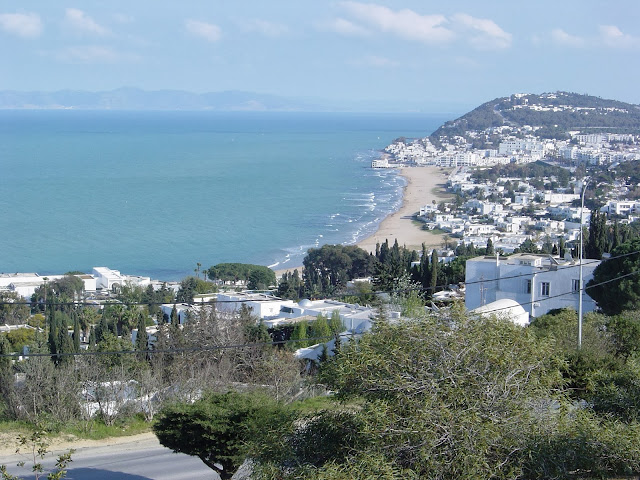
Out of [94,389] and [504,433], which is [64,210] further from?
[504,433]

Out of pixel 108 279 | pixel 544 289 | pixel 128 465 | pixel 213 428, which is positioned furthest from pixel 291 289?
pixel 213 428

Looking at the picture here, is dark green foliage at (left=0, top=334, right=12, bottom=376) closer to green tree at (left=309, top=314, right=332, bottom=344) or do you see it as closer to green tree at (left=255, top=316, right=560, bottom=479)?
green tree at (left=309, top=314, right=332, bottom=344)

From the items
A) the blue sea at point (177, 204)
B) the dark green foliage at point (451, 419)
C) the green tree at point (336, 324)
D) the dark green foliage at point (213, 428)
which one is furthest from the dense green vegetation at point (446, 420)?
the blue sea at point (177, 204)

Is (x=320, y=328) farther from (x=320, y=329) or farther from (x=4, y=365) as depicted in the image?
(x=4, y=365)

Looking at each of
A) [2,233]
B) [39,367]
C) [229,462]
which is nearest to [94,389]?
[39,367]

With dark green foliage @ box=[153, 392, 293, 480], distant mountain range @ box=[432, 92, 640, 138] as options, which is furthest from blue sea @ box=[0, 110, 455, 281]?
distant mountain range @ box=[432, 92, 640, 138]

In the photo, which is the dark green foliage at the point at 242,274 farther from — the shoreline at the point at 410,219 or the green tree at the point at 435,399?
the green tree at the point at 435,399
